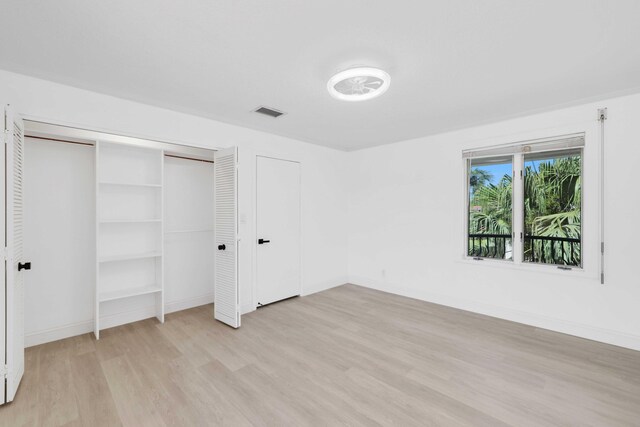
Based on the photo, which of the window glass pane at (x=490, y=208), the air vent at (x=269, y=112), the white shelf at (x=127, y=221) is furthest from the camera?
the window glass pane at (x=490, y=208)

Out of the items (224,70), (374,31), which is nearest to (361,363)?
(374,31)

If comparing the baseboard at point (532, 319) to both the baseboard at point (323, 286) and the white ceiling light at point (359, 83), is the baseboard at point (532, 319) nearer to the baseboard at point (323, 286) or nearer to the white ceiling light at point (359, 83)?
the baseboard at point (323, 286)

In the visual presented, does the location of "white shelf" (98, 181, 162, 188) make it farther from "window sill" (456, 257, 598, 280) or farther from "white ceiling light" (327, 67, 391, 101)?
"window sill" (456, 257, 598, 280)

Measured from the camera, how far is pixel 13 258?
2.03 m

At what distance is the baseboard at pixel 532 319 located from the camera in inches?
112

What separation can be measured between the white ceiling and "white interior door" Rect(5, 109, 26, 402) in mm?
719

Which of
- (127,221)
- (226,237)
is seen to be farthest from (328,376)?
(127,221)

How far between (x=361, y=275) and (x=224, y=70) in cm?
401

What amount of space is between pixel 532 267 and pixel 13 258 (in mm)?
5012

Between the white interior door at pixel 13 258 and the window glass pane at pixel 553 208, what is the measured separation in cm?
504

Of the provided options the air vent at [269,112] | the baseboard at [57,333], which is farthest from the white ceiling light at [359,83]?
the baseboard at [57,333]

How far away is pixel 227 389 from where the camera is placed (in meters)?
2.16

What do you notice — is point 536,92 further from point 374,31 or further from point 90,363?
point 90,363

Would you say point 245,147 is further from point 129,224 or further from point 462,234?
point 462,234
